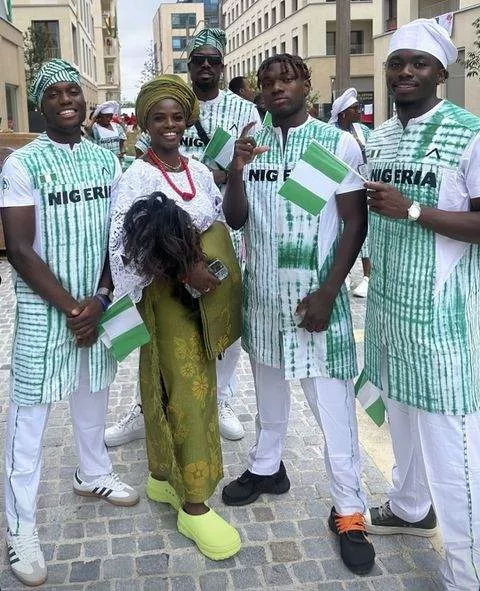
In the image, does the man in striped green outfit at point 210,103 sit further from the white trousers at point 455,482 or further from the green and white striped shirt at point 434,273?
the white trousers at point 455,482

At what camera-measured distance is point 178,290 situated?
9.12 ft

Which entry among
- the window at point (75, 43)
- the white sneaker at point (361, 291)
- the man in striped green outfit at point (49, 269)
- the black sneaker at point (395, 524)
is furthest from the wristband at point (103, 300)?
the window at point (75, 43)

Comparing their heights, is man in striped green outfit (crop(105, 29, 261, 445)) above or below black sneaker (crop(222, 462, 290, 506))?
above

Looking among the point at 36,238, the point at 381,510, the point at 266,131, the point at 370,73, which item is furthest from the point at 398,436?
the point at 370,73

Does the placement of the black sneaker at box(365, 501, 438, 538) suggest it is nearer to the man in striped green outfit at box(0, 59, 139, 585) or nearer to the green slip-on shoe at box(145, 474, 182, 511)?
the green slip-on shoe at box(145, 474, 182, 511)

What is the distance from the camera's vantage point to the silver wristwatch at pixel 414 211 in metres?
2.25

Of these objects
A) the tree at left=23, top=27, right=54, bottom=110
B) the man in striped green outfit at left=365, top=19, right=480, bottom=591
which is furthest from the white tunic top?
the tree at left=23, top=27, right=54, bottom=110

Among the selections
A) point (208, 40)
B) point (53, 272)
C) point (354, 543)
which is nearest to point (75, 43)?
point (208, 40)

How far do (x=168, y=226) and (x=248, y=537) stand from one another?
1.49 metres

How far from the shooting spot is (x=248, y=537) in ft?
9.89

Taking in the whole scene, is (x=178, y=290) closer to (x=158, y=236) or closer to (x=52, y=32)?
(x=158, y=236)

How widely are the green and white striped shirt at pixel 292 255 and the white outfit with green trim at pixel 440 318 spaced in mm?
261

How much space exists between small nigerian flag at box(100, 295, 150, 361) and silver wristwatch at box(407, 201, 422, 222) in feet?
3.77

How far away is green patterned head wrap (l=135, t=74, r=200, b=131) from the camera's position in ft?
8.94
